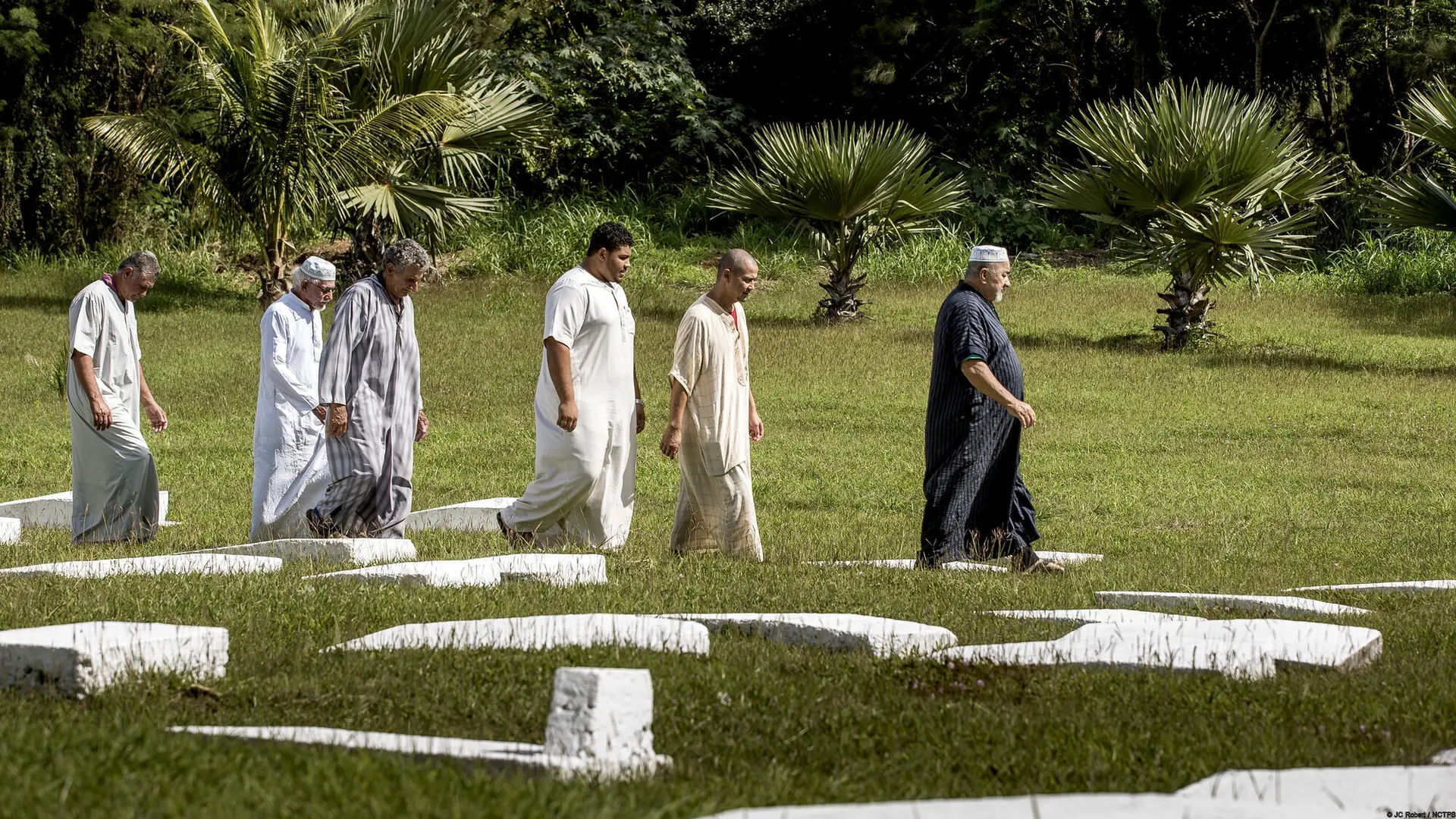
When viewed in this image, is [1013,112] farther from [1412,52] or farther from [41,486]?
[41,486]

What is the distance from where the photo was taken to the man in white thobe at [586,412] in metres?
7.39

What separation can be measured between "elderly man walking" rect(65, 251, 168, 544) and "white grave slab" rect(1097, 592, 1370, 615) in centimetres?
488

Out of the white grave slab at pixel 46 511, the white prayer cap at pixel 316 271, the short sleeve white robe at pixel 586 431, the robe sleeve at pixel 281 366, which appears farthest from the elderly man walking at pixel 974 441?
the white grave slab at pixel 46 511

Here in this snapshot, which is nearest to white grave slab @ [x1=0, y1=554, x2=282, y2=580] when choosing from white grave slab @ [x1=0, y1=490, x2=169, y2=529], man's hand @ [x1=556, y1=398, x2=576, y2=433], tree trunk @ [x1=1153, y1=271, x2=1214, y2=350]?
man's hand @ [x1=556, y1=398, x2=576, y2=433]

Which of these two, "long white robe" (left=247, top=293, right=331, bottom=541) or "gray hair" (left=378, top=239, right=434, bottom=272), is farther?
"long white robe" (left=247, top=293, right=331, bottom=541)

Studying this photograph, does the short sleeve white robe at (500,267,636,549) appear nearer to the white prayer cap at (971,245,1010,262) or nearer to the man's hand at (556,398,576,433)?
the man's hand at (556,398,576,433)

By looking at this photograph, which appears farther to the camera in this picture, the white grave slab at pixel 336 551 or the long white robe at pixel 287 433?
the long white robe at pixel 287 433

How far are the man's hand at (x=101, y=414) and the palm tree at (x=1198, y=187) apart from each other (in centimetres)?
1188

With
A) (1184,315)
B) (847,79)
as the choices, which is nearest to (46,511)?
(1184,315)

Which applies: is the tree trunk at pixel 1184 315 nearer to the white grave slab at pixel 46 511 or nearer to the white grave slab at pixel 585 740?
the white grave slab at pixel 46 511

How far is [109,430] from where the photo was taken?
8.02m

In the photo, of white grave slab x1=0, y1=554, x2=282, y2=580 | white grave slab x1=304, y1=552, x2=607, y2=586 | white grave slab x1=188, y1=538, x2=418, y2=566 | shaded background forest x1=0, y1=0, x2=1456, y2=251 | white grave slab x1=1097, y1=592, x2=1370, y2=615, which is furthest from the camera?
shaded background forest x1=0, y1=0, x2=1456, y2=251

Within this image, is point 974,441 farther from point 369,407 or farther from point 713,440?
point 369,407

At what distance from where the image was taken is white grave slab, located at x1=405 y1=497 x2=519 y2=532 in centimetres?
873
